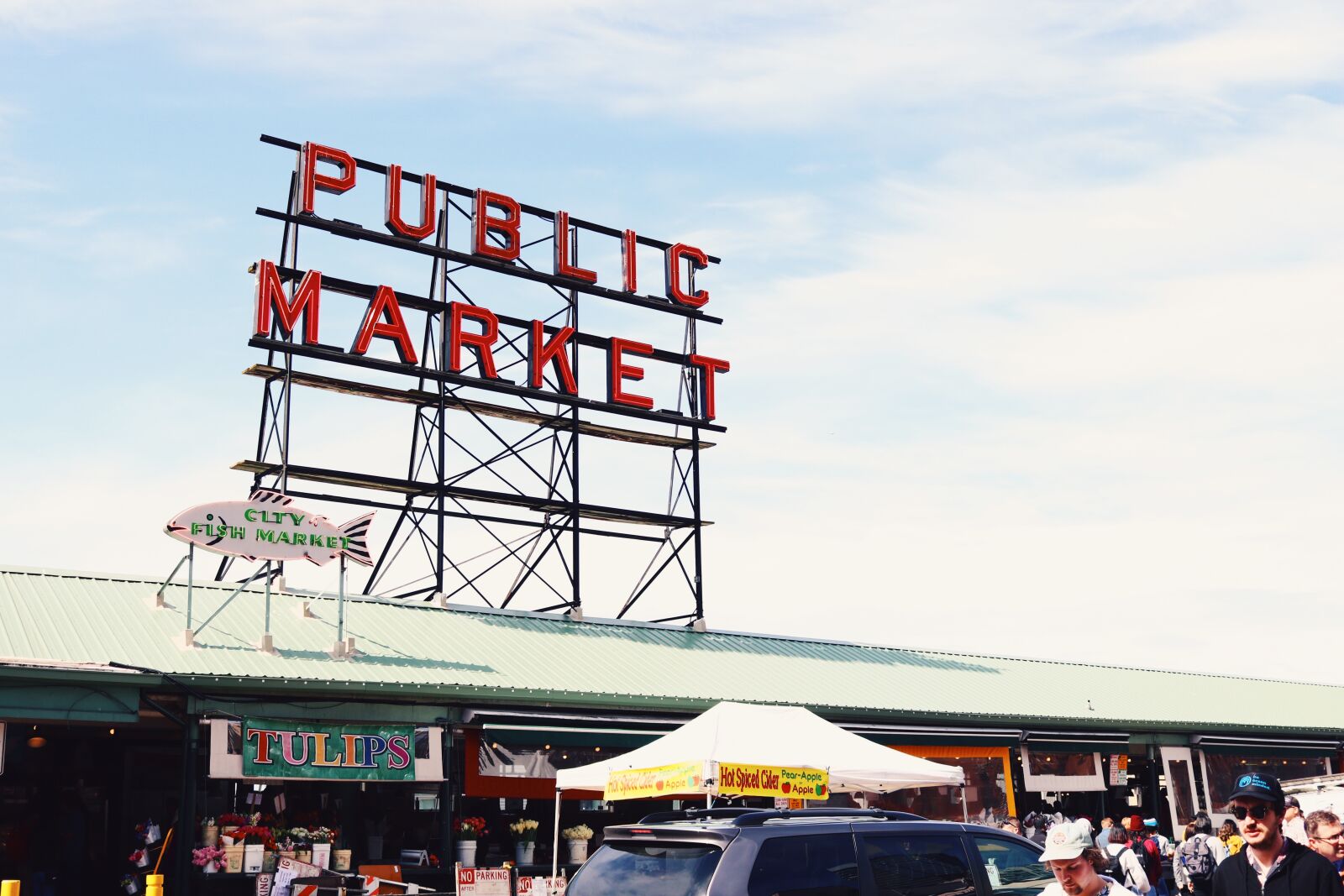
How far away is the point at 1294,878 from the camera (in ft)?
21.8

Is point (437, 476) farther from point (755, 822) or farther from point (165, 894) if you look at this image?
point (755, 822)

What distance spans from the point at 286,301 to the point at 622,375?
7243 mm

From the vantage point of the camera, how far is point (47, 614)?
1759 cm

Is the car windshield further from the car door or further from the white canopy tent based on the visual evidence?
the white canopy tent

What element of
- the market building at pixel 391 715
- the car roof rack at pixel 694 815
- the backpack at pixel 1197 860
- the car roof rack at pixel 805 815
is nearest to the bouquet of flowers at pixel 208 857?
the market building at pixel 391 715

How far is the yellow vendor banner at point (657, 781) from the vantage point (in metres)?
14.7

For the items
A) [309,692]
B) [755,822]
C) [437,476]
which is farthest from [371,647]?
[755,822]

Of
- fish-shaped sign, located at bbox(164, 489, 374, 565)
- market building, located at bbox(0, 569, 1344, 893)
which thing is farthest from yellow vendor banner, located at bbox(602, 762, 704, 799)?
fish-shaped sign, located at bbox(164, 489, 374, 565)

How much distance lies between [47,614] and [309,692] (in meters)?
3.70

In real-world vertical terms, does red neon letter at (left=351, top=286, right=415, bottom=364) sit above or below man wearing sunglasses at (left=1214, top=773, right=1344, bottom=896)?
above

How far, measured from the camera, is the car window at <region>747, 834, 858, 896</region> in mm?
8859

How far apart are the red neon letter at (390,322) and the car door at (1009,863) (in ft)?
55.9

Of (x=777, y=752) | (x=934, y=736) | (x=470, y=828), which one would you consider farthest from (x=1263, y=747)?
(x=470, y=828)

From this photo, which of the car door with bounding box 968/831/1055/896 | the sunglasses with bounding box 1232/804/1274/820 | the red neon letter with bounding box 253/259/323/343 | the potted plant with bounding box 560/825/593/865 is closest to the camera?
the sunglasses with bounding box 1232/804/1274/820
